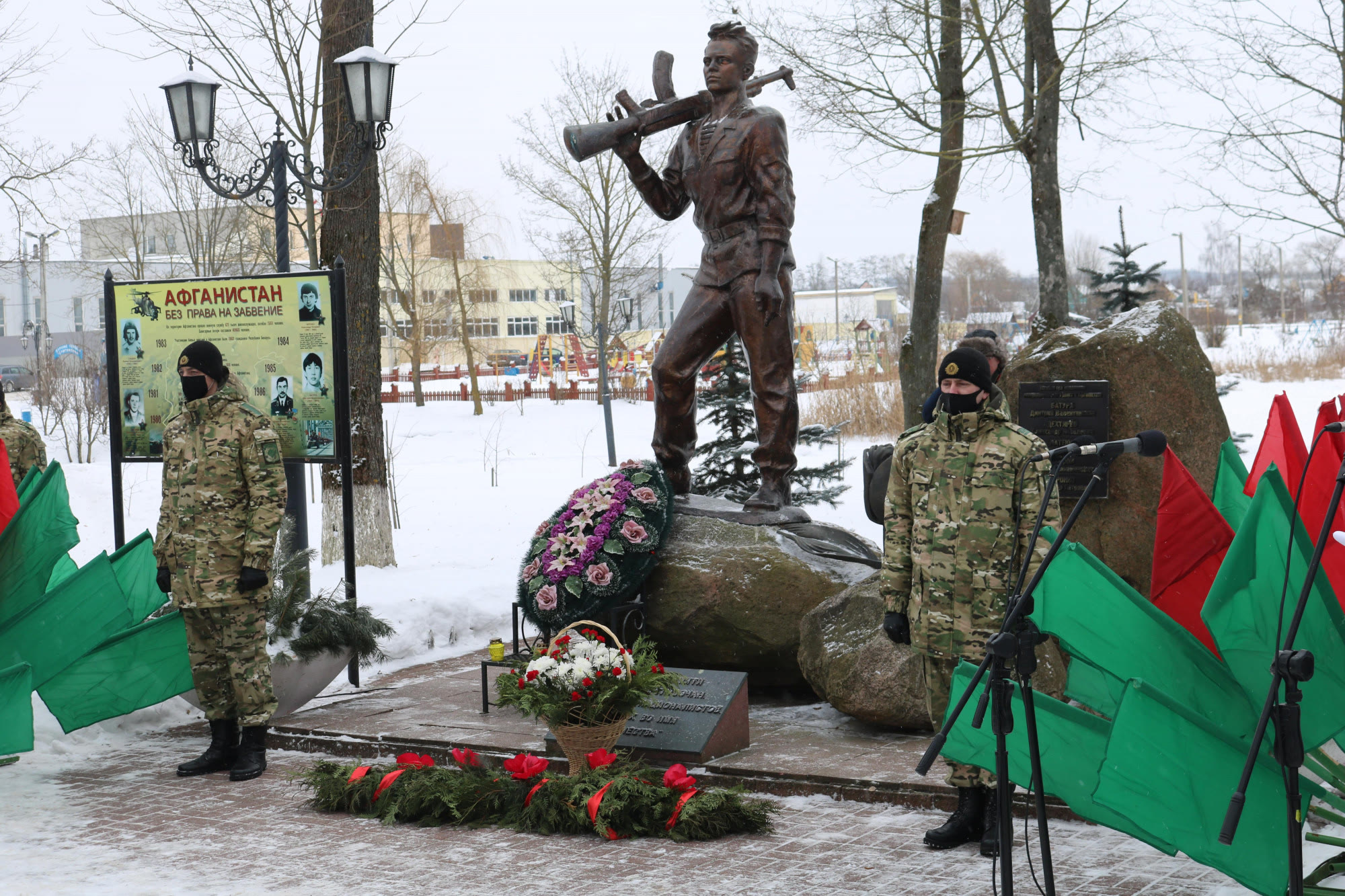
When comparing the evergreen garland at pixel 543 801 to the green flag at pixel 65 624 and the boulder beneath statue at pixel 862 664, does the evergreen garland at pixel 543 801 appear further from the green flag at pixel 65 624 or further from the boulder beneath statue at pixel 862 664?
the green flag at pixel 65 624

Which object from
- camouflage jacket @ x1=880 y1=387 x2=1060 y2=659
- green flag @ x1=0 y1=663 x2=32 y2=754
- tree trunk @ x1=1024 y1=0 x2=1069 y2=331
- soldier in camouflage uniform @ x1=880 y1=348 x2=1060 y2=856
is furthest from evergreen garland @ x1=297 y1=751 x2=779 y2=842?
tree trunk @ x1=1024 y1=0 x2=1069 y2=331

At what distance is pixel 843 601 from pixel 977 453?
7.27ft

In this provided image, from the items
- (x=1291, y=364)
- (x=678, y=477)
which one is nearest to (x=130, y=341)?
(x=678, y=477)

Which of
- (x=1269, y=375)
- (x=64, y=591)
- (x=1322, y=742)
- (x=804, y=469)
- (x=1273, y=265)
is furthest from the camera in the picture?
(x=1273, y=265)

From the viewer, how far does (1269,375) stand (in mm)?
29188

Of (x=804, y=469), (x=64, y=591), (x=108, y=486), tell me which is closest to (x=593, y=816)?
(x=64, y=591)

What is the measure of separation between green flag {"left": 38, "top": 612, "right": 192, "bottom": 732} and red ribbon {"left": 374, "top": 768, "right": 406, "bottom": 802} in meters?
1.70

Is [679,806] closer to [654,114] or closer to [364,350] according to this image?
[654,114]

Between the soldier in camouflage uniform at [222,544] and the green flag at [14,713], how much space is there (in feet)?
2.97

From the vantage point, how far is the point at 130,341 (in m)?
8.69

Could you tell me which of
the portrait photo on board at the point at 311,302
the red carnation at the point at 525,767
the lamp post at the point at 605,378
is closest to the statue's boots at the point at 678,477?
the portrait photo on board at the point at 311,302

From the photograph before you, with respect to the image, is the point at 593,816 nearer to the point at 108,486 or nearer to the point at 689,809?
the point at 689,809

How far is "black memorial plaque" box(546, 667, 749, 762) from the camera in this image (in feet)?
20.6

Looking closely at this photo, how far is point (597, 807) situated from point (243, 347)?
4.51 metres
